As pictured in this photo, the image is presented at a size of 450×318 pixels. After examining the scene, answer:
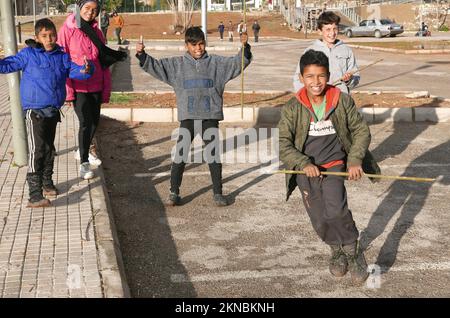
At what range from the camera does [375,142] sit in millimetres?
9234

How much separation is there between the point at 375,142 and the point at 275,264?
4937 mm

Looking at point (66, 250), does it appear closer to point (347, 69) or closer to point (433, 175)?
point (347, 69)

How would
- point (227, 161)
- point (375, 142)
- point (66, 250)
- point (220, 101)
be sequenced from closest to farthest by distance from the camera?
point (66, 250) < point (220, 101) < point (227, 161) < point (375, 142)

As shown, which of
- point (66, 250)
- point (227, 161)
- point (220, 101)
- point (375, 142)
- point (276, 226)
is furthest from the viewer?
point (375, 142)

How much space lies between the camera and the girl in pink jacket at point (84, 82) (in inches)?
250

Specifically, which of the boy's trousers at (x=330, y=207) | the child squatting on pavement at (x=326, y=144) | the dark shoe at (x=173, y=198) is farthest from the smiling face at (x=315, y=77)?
the dark shoe at (x=173, y=198)

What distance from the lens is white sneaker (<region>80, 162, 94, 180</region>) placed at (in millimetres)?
6469

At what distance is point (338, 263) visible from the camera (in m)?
4.53

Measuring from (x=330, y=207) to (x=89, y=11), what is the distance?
3.43 m

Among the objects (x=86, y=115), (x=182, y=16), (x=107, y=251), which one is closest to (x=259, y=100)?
(x=86, y=115)

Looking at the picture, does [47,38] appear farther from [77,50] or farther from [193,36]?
[193,36]

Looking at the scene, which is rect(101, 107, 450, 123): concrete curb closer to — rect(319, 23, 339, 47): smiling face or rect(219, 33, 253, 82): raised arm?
rect(319, 23, 339, 47): smiling face
